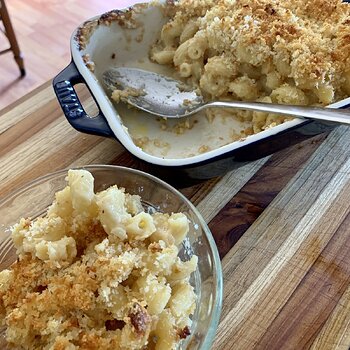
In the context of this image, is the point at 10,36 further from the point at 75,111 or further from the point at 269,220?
the point at 269,220

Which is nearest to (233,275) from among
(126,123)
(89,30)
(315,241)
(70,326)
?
(315,241)

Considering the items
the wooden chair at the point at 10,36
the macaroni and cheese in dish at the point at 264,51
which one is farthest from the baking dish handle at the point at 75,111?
the wooden chair at the point at 10,36

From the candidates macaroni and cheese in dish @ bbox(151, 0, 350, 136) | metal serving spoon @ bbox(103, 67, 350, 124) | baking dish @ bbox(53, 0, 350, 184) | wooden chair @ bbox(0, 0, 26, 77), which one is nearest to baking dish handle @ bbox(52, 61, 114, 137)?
baking dish @ bbox(53, 0, 350, 184)

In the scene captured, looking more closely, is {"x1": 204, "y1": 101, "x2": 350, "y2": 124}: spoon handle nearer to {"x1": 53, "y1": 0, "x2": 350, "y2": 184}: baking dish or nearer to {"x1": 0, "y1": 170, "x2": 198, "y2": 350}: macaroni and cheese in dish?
{"x1": 53, "y1": 0, "x2": 350, "y2": 184}: baking dish

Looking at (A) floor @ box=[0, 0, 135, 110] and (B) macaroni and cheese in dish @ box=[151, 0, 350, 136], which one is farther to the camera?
(A) floor @ box=[0, 0, 135, 110]

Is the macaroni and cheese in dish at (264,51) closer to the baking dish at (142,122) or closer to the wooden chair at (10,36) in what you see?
the baking dish at (142,122)

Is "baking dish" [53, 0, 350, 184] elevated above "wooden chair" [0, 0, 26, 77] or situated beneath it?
elevated above

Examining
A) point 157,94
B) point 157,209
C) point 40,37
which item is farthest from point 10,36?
point 157,209

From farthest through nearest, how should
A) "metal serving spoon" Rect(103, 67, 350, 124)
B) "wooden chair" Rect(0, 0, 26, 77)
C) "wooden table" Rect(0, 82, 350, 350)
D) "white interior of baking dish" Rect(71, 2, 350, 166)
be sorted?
1. "wooden chair" Rect(0, 0, 26, 77)
2. "metal serving spoon" Rect(103, 67, 350, 124)
3. "white interior of baking dish" Rect(71, 2, 350, 166)
4. "wooden table" Rect(0, 82, 350, 350)
